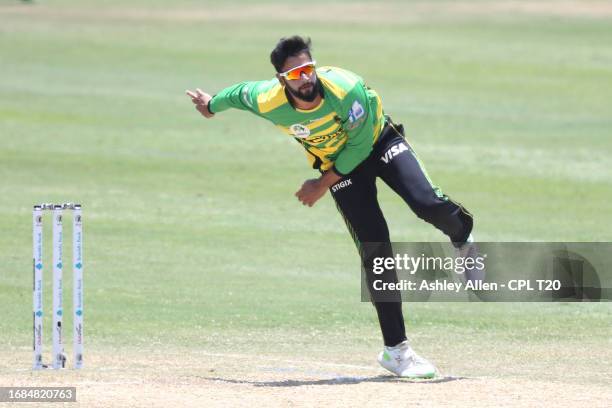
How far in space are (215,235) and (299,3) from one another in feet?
102

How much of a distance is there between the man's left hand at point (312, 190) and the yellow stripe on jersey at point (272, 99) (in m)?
0.60

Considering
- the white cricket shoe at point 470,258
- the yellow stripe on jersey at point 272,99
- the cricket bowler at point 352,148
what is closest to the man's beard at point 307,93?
the cricket bowler at point 352,148

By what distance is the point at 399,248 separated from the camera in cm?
1495

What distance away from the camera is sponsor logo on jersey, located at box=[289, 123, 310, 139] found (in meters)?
8.96

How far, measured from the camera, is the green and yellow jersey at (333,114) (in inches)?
346

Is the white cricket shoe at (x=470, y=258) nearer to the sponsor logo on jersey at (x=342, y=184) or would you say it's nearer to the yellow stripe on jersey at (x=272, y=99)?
the sponsor logo on jersey at (x=342, y=184)

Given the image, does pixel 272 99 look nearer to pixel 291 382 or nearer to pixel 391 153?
pixel 391 153

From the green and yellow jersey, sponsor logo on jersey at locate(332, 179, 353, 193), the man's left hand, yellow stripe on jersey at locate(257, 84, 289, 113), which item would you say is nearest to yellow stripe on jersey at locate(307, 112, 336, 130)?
the green and yellow jersey

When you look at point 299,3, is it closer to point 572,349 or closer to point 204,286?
point 204,286

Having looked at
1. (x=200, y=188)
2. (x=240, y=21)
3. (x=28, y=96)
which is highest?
(x=240, y=21)

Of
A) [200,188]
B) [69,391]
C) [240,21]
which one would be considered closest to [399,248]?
[200,188]

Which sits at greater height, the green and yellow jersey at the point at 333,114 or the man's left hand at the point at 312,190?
the green and yellow jersey at the point at 333,114
